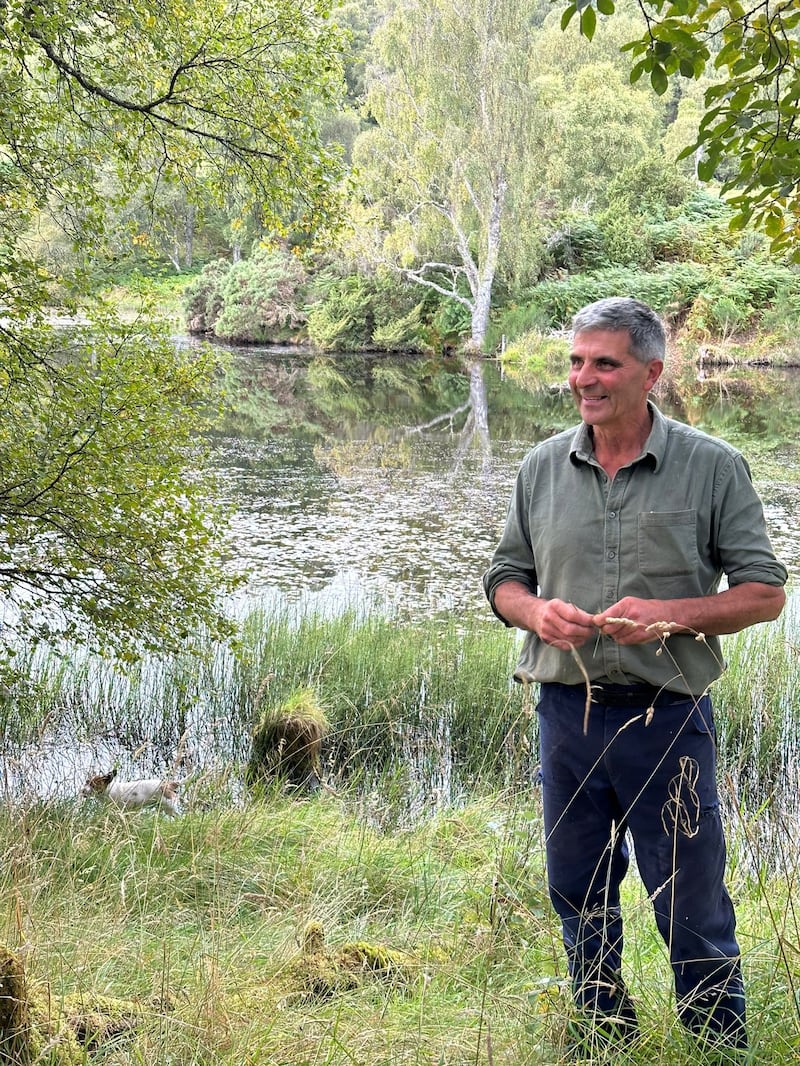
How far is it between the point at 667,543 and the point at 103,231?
13.4ft

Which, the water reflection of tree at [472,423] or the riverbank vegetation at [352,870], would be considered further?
the water reflection of tree at [472,423]

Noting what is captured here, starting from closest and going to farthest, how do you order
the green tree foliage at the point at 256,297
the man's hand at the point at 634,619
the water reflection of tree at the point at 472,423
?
the man's hand at the point at 634,619
the water reflection of tree at the point at 472,423
the green tree foliage at the point at 256,297

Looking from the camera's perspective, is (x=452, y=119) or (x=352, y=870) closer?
(x=352, y=870)

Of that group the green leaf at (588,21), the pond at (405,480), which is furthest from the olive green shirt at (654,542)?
the pond at (405,480)

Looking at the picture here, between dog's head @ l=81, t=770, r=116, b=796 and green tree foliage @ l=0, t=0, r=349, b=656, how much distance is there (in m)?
0.74

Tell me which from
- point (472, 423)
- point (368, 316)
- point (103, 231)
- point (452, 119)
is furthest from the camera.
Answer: point (368, 316)

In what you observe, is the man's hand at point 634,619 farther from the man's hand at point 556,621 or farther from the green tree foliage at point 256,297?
the green tree foliage at point 256,297

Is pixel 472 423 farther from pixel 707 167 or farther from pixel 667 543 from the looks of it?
pixel 667 543

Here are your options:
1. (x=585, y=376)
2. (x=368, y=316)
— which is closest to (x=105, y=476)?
(x=585, y=376)

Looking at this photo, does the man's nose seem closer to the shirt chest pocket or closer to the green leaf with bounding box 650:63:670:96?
the shirt chest pocket

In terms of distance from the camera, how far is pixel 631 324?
7.24ft

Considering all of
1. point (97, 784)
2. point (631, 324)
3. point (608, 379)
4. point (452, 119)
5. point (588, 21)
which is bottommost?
point (97, 784)

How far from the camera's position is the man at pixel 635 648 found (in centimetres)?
207

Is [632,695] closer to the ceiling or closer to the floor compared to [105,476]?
closer to the floor
